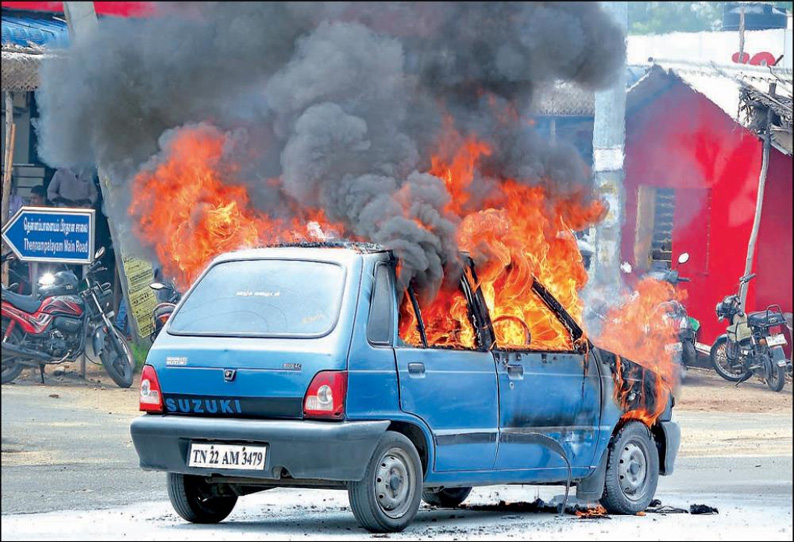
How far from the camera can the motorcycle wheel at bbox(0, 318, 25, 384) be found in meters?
16.3

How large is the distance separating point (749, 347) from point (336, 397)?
1281 cm

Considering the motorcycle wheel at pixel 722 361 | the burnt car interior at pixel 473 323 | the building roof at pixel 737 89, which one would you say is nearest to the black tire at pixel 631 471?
the burnt car interior at pixel 473 323

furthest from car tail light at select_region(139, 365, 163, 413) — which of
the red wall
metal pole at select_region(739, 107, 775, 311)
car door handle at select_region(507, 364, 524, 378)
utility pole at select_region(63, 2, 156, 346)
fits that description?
metal pole at select_region(739, 107, 775, 311)

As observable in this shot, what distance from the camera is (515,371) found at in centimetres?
887

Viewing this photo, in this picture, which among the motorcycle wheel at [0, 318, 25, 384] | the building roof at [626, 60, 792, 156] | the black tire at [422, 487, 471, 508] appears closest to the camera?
the black tire at [422, 487, 471, 508]

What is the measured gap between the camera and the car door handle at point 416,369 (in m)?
8.24

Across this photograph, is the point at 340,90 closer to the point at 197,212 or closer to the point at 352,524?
the point at 197,212

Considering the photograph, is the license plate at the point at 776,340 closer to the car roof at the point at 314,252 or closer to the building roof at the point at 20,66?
A: the building roof at the point at 20,66

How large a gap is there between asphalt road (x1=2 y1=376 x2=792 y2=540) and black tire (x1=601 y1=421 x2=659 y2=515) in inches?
6.5

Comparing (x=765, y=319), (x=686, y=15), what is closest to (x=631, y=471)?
(x=765, y=319)

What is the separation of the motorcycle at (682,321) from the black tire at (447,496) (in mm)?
10142

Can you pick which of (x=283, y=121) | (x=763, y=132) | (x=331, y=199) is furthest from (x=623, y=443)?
(x=763, y=132)

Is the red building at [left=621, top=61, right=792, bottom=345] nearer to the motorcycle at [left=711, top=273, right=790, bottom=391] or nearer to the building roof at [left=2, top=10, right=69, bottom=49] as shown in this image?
the motorcycle at [left=711, top=273, right=790, bottom=391]

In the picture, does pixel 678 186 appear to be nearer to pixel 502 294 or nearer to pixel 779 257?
pixel 779 257
